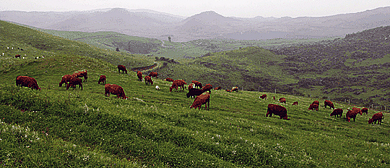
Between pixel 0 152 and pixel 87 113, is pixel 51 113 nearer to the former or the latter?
pixel 87 113

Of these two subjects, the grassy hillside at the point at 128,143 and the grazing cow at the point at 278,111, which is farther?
the grazing cow at the point at 278,111

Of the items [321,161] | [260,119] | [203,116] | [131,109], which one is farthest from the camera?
[260,119]

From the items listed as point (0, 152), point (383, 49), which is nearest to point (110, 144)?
point (0, 152)

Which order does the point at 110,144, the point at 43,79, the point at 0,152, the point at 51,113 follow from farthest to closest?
the point at 43,79, the point at 51,113, the point at 110,144, the point at 0,152

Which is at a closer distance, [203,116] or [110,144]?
[110,144]

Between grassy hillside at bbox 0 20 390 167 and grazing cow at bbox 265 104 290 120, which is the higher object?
grassy hillside at bbox 0 20 390 167

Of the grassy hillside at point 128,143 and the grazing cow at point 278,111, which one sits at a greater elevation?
the grassy hillside at point 128,143

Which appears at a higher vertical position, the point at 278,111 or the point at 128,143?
the point at 128,143

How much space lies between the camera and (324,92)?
121 meters

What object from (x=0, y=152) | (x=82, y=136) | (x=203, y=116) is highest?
(x=0, y=152)

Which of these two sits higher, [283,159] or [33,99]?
[33,99]

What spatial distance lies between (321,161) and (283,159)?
103 inches

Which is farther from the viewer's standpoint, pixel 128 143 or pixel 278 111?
pixel 278 111

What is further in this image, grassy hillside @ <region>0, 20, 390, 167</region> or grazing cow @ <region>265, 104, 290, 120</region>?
grazing cow @ <region>265, 104, 290, 120</region>
